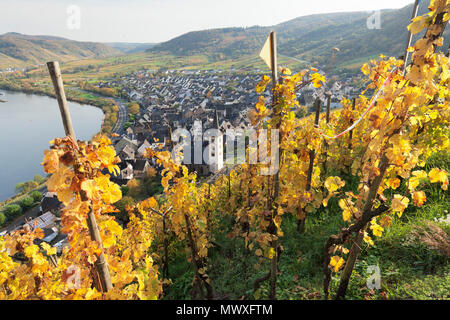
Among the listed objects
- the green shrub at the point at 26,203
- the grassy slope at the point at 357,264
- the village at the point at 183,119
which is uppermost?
the grassy slope at the point at 357,264

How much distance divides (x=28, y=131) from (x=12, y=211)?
45078mm

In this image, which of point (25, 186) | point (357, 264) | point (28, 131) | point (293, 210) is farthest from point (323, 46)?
point (357, 264)

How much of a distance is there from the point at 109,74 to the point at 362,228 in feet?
559

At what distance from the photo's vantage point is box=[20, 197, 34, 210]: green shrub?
3562 centimetres

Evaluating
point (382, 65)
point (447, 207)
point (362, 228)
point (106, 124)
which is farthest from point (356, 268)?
point (106, 124)

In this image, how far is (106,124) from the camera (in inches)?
2530

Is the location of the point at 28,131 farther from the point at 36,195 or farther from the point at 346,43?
the point at 346,43

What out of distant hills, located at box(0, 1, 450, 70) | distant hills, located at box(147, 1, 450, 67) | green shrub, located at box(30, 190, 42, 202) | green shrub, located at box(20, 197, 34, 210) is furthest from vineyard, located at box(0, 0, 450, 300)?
distant hills, located at box(0, 1, 450, 70)

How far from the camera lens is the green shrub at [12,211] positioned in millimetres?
33438

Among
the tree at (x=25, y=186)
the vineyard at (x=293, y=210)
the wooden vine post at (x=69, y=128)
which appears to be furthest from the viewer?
the tree at (x=25, y=186)

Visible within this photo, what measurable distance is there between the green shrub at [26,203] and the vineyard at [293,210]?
39555mm

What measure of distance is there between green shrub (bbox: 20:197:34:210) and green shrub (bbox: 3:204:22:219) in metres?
1.22

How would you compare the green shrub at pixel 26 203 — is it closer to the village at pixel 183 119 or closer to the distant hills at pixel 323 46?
the village at pixel 183 119

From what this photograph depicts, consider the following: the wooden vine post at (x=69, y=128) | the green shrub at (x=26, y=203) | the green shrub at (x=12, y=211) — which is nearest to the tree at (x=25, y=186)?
the green shrub at (x=26, y=203)
